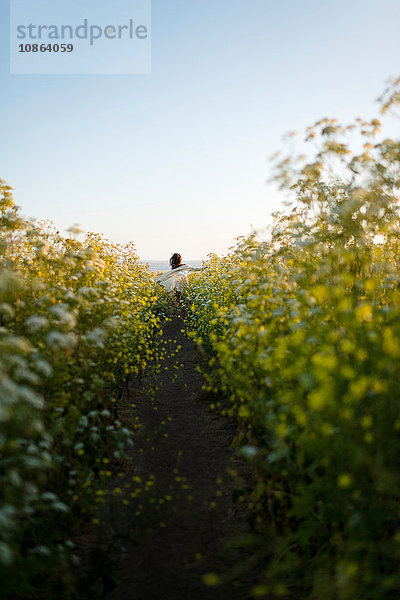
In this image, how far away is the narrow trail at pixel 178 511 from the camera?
301 centimetres

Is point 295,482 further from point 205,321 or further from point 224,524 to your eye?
point 205,321

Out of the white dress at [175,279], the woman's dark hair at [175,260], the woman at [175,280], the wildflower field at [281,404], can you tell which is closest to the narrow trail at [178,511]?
the wildflower field at [281,404]

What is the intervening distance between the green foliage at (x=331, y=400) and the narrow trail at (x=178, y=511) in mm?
387

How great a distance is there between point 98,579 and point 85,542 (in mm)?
449

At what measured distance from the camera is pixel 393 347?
233cm

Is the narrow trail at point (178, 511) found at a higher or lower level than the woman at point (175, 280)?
lower

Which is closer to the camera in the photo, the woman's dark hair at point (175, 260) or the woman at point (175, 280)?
the woman at point (175, 280)

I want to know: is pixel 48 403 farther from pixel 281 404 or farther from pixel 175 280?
pixel 175 280

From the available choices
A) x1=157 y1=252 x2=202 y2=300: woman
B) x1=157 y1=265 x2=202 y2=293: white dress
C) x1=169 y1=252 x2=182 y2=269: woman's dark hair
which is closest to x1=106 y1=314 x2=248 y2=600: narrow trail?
x1=157 y1=252 x2=202 y2=300: woman

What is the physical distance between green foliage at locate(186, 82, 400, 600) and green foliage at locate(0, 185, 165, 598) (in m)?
1.41

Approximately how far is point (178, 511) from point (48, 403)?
61.3 inches

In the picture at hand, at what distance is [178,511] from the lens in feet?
12.5

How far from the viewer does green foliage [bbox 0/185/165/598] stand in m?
2.54

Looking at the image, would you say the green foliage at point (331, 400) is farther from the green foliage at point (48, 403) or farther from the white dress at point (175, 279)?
the white dress at point (175, 279)
